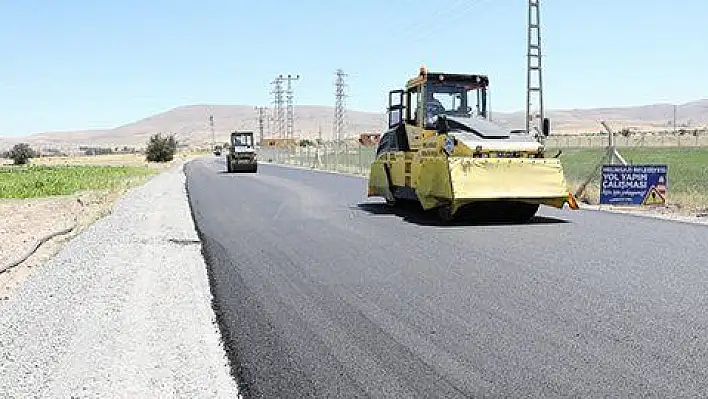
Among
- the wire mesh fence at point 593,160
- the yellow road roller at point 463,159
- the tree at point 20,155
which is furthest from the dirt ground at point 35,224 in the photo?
the tree at point 20,155

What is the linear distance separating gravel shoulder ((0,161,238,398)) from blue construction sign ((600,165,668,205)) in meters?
10.3

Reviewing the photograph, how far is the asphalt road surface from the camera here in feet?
17.5

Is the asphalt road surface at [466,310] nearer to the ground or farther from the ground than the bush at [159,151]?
nearer to the ground

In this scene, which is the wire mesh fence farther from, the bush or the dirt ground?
the bush

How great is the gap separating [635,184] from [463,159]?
5887 mm

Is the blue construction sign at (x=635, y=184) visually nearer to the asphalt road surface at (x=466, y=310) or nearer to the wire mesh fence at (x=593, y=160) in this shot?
the wire mesh fence at (x=593, y=160)

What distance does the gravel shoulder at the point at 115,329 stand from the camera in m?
5.50

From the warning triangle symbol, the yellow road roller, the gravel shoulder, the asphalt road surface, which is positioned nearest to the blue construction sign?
the warning triangle symbol

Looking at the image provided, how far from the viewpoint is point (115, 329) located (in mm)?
7094

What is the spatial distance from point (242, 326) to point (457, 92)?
11.0 m

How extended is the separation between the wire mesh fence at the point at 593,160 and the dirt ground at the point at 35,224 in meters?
9.90

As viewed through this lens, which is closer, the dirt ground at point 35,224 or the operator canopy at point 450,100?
the dirt ground at point 35,224

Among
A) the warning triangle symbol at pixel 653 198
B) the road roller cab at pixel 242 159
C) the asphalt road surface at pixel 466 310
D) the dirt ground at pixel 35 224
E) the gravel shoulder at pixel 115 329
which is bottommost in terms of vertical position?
the dirt ground at pixel 35 224

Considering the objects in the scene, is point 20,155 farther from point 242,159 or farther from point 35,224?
point 35,224
